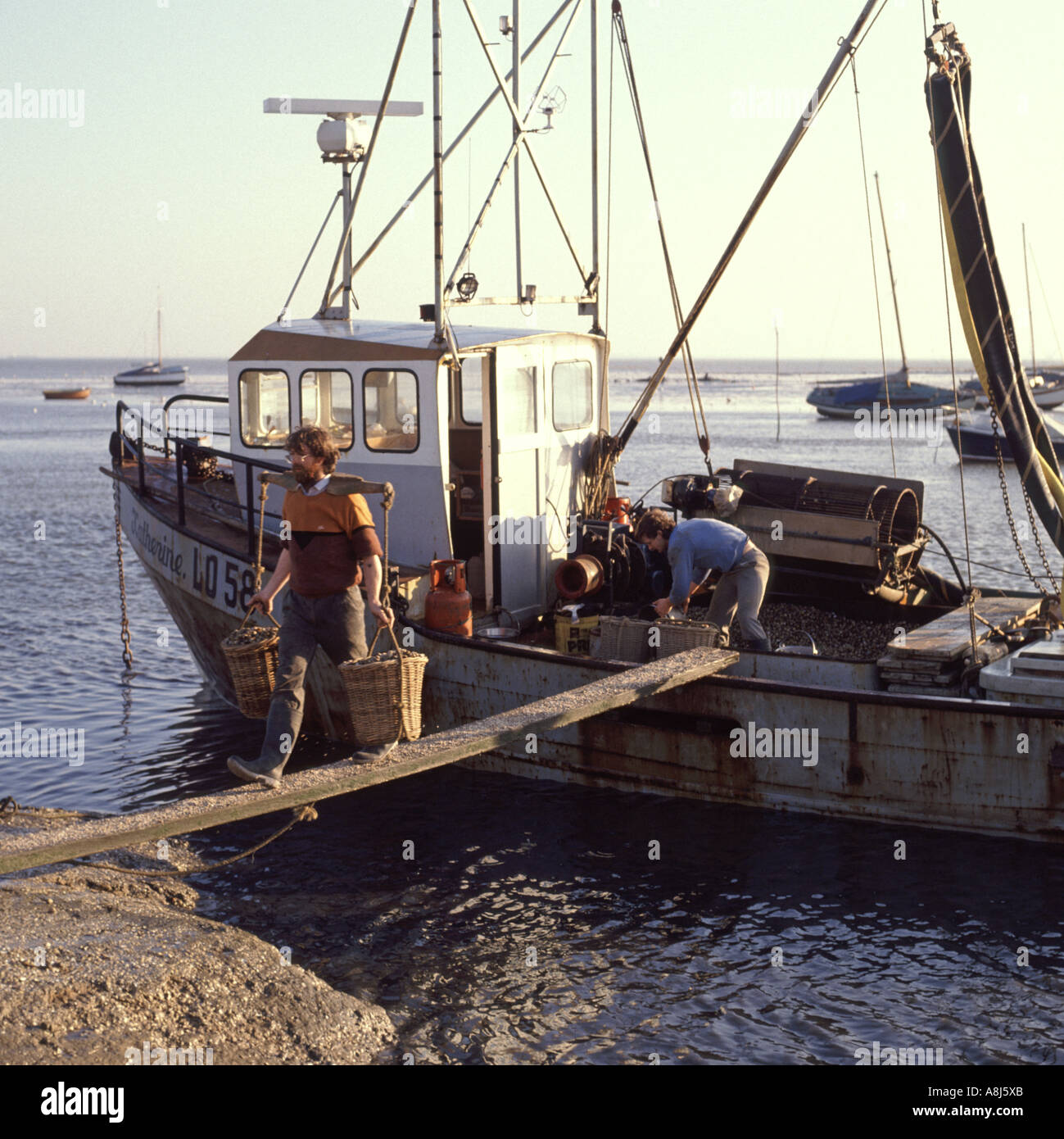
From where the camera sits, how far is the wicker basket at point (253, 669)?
789cm

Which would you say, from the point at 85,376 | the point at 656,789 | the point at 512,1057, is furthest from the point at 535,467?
the point at 85,376

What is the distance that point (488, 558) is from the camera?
11219 mm

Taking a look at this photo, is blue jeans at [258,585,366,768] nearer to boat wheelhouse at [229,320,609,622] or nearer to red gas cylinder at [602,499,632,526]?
boat wheelhouse at [229,320,609,622]

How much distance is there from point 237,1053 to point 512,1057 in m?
1.39

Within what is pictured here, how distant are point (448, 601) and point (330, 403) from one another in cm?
238

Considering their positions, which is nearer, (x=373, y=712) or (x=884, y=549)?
(x=373, y=712)

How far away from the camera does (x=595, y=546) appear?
1167 centimetres

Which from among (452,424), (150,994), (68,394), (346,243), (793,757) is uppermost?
(68,394)

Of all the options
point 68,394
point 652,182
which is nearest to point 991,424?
point 652,182

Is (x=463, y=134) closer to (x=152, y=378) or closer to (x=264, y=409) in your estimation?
(x=264, y=409)

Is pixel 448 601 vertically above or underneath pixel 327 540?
underneath

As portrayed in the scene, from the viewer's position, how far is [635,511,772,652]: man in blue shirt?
10023mm

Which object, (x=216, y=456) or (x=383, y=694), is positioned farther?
(x=216, y=456)
